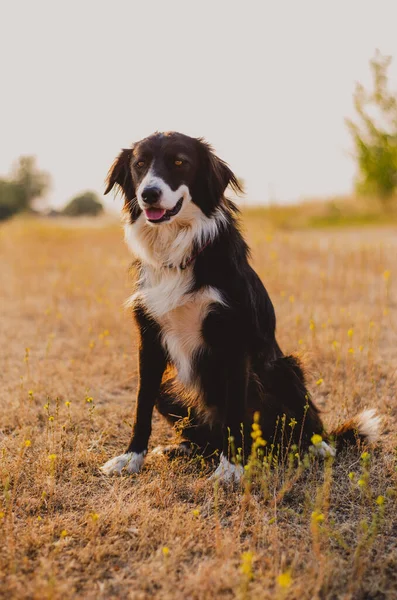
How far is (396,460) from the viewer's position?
117 inches

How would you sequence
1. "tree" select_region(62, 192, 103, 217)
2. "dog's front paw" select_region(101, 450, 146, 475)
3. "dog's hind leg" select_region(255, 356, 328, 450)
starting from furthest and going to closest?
"tree" select_region(62, 192, 103, 217), "dog's hind leg" select_region(255, 356, 328, 450), "dog's front paw" select_region(101, 450, 146, 475)

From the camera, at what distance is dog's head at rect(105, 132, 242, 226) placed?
9.36 feet

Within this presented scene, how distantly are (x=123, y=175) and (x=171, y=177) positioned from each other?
0.42 meters

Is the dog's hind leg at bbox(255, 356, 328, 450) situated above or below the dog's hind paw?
above

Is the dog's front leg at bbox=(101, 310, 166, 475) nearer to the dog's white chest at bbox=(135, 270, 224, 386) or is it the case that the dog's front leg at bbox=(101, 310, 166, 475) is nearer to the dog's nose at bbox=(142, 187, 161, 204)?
the dog's white chest at bbox=(135, 270, 224, 386)

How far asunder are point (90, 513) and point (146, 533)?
287mm

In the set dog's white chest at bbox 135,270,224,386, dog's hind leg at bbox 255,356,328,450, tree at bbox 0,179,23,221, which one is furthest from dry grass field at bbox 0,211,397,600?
tree at bbox 0,179,23,221

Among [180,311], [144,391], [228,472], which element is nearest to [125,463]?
[144,391]

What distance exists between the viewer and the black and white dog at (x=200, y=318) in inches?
112

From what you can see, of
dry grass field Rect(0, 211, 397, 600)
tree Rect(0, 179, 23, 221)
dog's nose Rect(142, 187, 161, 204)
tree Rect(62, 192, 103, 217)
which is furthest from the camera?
tree Rect(0, 179, 23, 221)

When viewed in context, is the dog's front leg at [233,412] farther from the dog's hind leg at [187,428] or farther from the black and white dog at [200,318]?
the dog's hind leg at [187,428]

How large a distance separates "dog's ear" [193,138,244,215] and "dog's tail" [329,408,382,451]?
1409 mm

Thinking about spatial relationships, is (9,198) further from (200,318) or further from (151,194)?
(200,318)

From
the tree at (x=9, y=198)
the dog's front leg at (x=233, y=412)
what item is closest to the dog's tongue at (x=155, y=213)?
the dog's front leg at (x=233, y=412)
